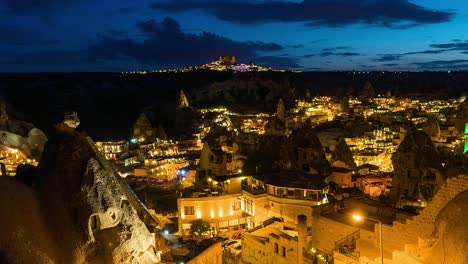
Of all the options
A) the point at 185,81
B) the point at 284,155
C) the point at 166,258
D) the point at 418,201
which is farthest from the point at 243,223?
the point at 185,81

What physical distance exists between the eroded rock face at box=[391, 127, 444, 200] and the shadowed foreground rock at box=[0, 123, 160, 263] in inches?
853

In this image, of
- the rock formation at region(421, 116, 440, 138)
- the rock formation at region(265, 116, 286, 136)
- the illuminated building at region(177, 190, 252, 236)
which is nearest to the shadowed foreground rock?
the illuminated building at region(177, 190, 252, 236)

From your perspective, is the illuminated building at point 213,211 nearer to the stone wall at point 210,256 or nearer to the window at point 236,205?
the window at point 236,205

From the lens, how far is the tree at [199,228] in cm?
2577

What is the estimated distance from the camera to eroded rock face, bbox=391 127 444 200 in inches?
1101

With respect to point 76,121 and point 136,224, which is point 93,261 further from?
point 76,121

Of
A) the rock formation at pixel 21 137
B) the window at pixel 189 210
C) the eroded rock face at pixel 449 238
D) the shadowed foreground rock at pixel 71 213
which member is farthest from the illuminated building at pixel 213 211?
the rock formation at pixel 21 137

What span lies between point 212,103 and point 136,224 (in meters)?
95.4

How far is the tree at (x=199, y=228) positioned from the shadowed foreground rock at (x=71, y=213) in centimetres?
1511

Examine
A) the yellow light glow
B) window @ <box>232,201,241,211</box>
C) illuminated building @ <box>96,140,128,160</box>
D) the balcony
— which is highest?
the yellow light glow

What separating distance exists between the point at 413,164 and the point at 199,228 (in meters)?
14.7

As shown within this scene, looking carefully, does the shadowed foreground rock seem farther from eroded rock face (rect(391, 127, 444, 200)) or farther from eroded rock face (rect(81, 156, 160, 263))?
eroded rock face (rect(391, 127, 444, 200))

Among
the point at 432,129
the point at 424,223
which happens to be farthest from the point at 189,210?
the point at 432,129

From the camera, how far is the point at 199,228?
84.6 feet
